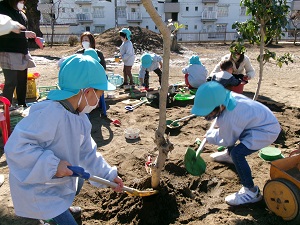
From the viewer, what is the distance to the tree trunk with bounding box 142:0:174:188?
2.35 m

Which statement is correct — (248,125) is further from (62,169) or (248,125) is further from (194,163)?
(62,169)

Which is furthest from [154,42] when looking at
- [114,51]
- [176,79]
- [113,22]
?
[113,22]

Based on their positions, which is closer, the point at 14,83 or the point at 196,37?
the point at 14,83

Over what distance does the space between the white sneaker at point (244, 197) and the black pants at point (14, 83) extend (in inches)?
153

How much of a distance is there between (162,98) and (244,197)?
1246 mm

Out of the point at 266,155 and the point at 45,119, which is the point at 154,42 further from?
the point at 45,119

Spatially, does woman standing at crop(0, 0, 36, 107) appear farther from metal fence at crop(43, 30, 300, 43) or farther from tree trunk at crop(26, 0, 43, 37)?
metal fence at crop(43, 30, 300, 43)

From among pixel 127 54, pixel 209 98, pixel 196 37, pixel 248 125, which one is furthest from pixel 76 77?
pixel 196 37

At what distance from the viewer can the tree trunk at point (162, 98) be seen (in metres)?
2.35

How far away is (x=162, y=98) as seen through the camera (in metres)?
2.62

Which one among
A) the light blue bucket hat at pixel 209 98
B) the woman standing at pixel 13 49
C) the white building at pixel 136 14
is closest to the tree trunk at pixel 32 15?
the woman standing at pixel 13 49

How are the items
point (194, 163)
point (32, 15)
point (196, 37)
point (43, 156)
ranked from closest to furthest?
point (43, 156) < point (194, 163) < point (32, 15) < point (196, 37)

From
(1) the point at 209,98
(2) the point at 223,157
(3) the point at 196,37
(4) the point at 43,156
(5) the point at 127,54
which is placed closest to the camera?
(4) the point at 43,156

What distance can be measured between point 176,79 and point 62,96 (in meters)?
7.14
